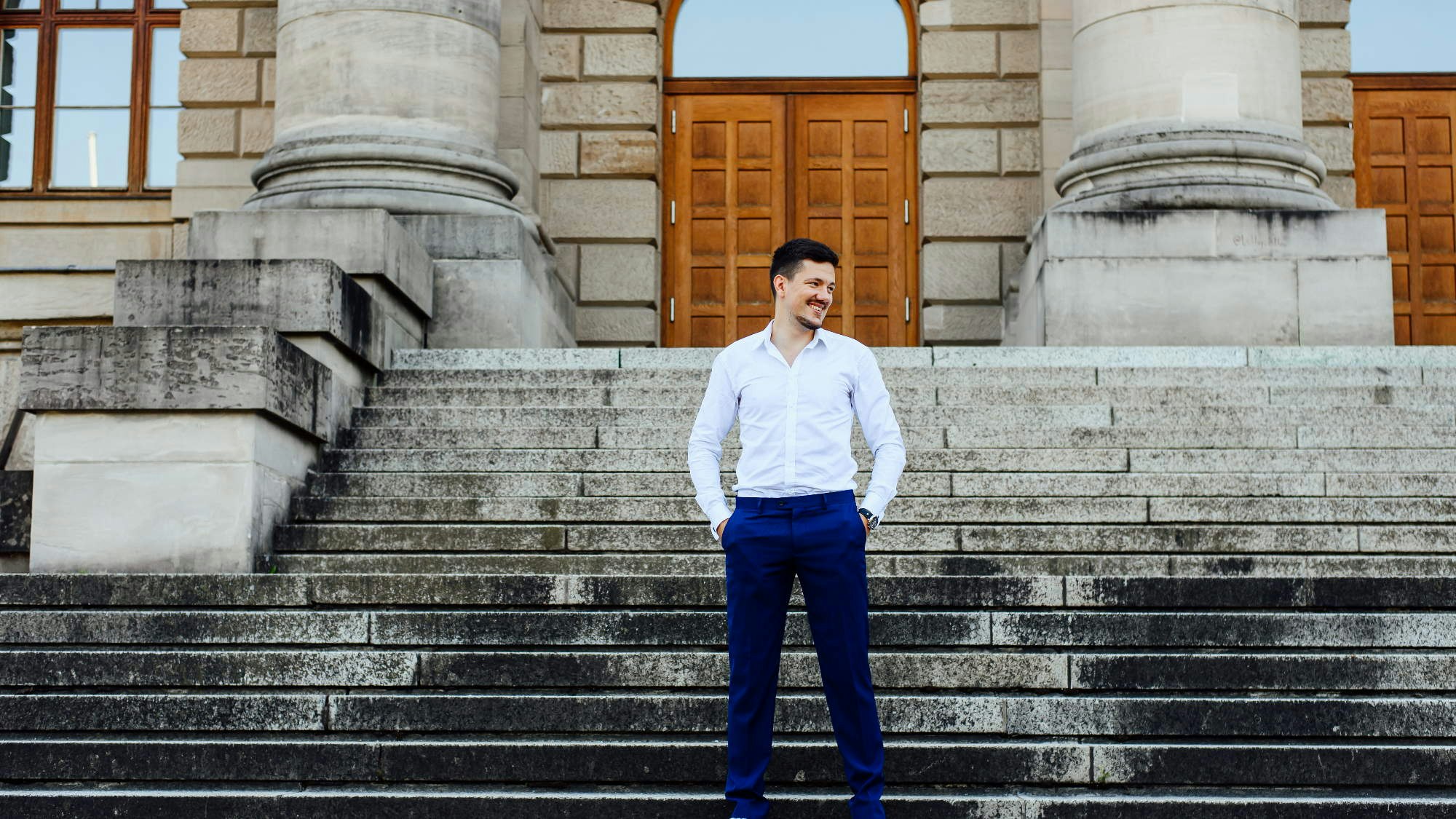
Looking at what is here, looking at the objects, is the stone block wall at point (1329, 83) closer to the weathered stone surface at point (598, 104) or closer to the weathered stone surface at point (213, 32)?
the weathered stone surface at point (598, 104)

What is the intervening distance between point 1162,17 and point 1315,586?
247 inches

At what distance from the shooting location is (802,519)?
4.52 meters

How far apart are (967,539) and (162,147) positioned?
445 inches

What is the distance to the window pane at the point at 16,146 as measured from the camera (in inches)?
621

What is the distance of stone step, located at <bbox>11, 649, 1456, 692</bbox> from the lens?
5.69 m

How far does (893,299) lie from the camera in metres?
15.1

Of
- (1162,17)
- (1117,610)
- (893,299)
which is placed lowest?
(1117,610)

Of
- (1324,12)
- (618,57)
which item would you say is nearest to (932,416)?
(618,57)

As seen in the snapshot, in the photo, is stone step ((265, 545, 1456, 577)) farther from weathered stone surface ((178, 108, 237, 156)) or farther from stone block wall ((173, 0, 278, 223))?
weathered stone surface ((178, 108, 237, 156))

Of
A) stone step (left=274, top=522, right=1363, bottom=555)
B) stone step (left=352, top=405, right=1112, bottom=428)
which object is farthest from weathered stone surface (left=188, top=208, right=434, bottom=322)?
stone step (left=274, top=522, right=1363, bottom=555)

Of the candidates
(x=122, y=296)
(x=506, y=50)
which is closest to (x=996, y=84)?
(x=506, y=50)

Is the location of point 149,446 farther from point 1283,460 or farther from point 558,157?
point 558,157

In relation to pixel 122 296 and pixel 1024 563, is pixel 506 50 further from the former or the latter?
pixel 1024 563

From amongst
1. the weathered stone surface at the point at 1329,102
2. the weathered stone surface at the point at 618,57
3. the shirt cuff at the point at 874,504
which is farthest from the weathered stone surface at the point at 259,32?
the shirt cuff at the point at 874,504
